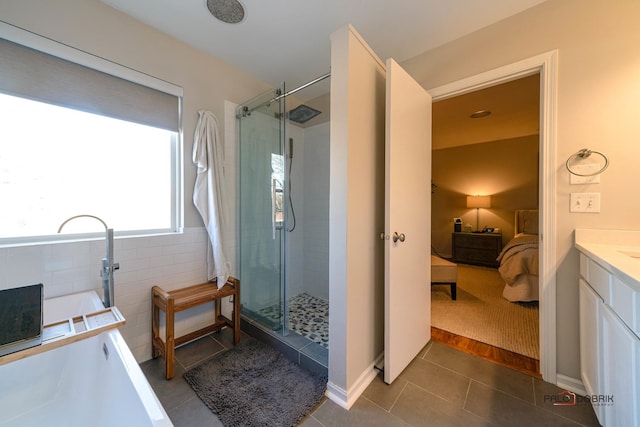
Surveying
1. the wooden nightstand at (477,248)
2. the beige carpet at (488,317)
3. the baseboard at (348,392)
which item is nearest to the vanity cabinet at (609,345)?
the beige carpet at (488,317)

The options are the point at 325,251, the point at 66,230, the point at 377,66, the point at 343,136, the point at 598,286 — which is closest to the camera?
the point at 598,286

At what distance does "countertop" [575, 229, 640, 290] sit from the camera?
0.98m

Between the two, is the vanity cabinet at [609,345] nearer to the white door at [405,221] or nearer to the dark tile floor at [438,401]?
the dark tile floor at [438,401]

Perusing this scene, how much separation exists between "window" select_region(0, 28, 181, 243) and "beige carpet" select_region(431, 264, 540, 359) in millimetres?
2776

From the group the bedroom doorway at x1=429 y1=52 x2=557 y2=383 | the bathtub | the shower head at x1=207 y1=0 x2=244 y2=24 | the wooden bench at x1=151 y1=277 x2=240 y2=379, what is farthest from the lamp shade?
the bathtub

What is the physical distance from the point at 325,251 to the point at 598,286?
2094 millimetres

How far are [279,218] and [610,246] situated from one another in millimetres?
2169

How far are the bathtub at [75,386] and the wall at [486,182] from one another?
5.80 metres

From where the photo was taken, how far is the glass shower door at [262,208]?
6.82ft

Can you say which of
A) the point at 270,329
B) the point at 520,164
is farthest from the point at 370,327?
the point at 520,164

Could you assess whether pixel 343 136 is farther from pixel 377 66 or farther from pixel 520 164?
pixel 520 164

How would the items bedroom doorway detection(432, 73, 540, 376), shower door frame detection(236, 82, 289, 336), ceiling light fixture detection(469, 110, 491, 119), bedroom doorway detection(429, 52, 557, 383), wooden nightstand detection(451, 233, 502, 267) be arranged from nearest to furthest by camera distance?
bedroom doorway detection(429, 52, 557, 383)
shower door frame detection(236, 82, 289, 336)
bedroom doorway detection(432, 73, 540, 376)
ceiling light fixture detection(469, 110, 491, 119)
wooden nightstand detection(451, 233, 502, 267)

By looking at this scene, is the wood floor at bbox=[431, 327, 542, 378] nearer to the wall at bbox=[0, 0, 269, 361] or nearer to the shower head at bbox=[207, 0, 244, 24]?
the wall at bbox=[0, 0, 269, 361]

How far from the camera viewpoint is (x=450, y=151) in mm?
5391
